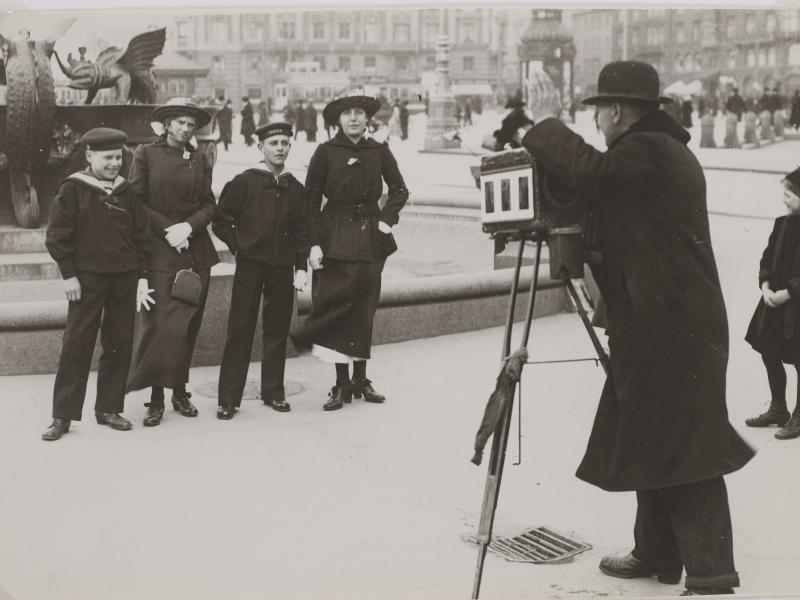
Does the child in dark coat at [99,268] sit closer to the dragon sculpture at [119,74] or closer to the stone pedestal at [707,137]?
the dragon sculpture at [119,74]

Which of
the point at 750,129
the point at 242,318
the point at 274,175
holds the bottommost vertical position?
the point at 242,318

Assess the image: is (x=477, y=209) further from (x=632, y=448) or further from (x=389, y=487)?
(x=632, y=448)

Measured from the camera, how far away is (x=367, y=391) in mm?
7555

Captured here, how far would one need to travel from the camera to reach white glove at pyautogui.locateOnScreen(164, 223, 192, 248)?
7.03 meters

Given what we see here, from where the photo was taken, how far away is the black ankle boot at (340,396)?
290 inches

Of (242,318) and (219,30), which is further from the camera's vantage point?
(242,318)

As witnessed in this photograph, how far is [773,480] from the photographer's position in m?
5.78

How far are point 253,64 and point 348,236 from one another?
1179mm

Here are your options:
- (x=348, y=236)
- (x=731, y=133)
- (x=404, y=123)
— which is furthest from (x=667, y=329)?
(x=404, y=123)

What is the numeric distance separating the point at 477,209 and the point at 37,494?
27.0ft

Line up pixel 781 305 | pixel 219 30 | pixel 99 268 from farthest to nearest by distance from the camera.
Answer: pixel 99 268 → pixel 781 305 → pixel 219 30

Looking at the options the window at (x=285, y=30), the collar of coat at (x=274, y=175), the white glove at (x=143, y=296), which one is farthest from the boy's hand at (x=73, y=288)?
the window at (x=285, y=30)

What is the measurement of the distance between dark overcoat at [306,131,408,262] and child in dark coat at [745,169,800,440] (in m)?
2.13

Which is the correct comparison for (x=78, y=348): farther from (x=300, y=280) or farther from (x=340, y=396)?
(x=340, y=396)
